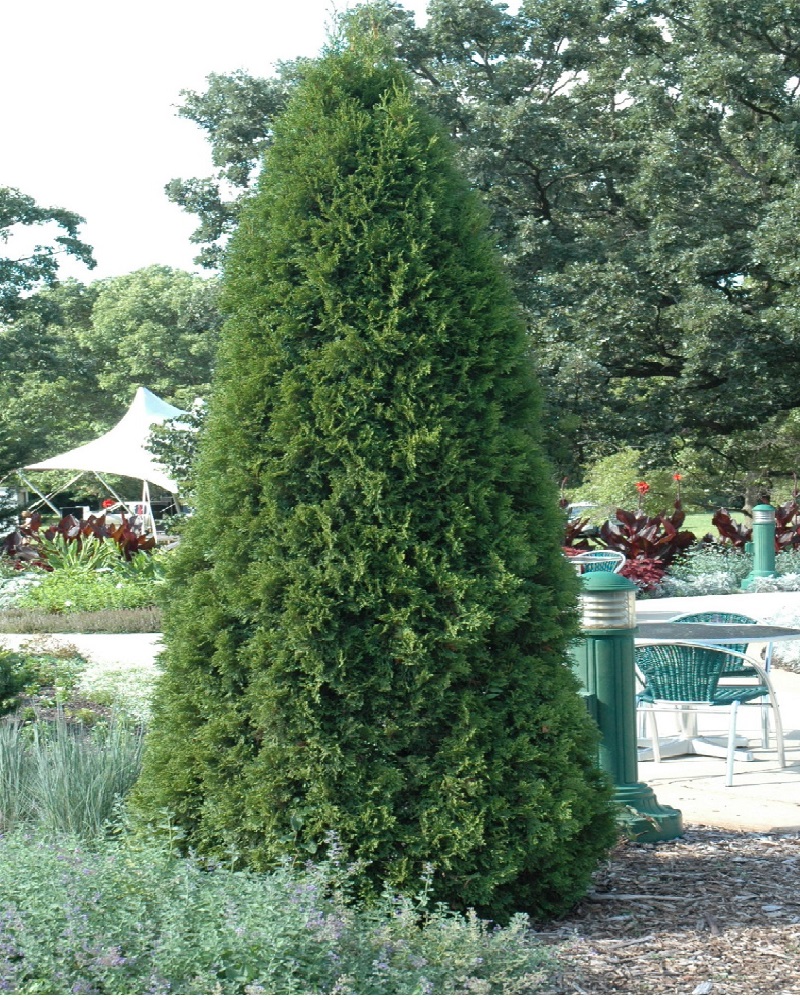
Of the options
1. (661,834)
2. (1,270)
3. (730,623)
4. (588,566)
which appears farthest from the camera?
(1,270)

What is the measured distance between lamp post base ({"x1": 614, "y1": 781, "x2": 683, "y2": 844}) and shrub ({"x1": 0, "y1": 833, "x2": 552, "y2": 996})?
1526 mm

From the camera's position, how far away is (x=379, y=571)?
336 cm

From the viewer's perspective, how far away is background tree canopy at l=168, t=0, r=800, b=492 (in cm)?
1888

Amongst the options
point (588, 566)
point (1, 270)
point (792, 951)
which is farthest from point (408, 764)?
Result: point (1, 270)

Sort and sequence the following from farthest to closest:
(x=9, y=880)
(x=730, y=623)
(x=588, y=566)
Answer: (x=588, y=566), (x=730, y=623), (x=9, y=880)

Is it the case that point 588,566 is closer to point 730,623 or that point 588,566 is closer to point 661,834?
point 730,623

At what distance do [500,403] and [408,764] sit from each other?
45.9 inches

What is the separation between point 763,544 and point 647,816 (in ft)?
42.8

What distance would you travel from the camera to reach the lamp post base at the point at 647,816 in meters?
4.52

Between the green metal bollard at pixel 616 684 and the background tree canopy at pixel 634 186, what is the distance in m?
14.4

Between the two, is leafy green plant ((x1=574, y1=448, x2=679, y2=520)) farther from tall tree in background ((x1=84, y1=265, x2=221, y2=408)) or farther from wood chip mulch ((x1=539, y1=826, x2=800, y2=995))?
tall tree in background ((x1=84, y1=265, x2=221, y2=408))

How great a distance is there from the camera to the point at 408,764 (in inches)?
132

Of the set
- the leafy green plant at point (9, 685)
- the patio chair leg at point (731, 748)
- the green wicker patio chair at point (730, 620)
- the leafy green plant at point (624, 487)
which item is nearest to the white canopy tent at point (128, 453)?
the leafy green plant at point (624, 487)

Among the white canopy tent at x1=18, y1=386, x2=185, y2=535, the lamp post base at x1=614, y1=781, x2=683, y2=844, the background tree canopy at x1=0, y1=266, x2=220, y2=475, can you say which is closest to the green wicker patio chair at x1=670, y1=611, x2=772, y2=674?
the lamp post base at x1=614, y1=781, x2=683, y2=844
